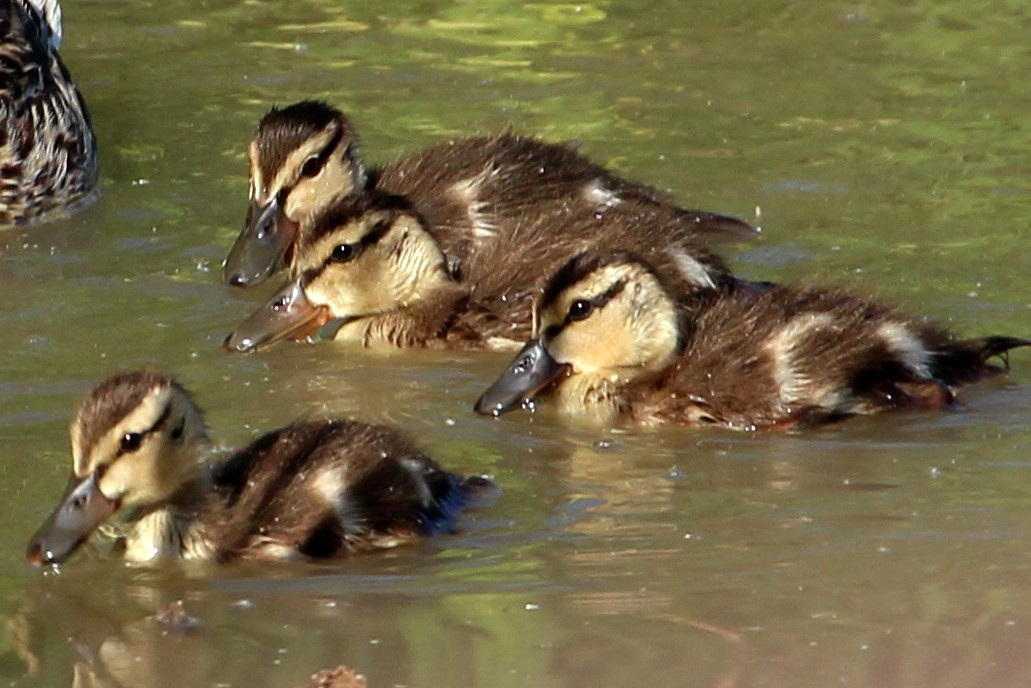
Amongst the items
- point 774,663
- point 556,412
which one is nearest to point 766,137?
point 556,412

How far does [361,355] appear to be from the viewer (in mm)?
5555

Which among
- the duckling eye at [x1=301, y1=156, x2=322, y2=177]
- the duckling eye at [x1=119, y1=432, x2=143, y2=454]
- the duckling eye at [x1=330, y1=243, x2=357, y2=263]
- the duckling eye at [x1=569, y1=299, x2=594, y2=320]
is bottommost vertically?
the duckling eye at [x1=330, y1=243, x2=357, y2=263]

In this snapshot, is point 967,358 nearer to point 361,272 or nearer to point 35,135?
point 361,272

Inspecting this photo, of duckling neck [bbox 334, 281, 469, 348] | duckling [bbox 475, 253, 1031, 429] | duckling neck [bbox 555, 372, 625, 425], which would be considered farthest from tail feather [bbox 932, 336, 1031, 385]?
duckling neck [bbox 334, 281, 469, 348]

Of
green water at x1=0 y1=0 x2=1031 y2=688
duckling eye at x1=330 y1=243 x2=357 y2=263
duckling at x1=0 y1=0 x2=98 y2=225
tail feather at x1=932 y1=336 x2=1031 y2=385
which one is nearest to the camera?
green water at x1=0 y1=0 x2=1031 y2=688

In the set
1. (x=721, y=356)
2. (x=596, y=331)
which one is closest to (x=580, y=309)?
(x=596, y=331)

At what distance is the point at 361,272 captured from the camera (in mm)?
5605

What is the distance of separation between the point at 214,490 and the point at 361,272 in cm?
156

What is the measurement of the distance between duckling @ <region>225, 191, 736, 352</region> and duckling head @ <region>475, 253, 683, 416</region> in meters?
0.36

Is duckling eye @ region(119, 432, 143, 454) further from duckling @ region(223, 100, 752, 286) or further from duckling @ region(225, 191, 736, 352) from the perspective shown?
duckling @ region(223, 100, 752, 286)

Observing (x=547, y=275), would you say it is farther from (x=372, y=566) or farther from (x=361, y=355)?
(x=372, y=566)

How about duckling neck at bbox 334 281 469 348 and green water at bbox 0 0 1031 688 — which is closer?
green water at bbox 0 0 1031 688

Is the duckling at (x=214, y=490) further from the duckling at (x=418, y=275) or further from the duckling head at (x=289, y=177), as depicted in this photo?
the duckling head at (x=289, y=177)

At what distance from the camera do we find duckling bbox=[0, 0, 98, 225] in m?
6.54
